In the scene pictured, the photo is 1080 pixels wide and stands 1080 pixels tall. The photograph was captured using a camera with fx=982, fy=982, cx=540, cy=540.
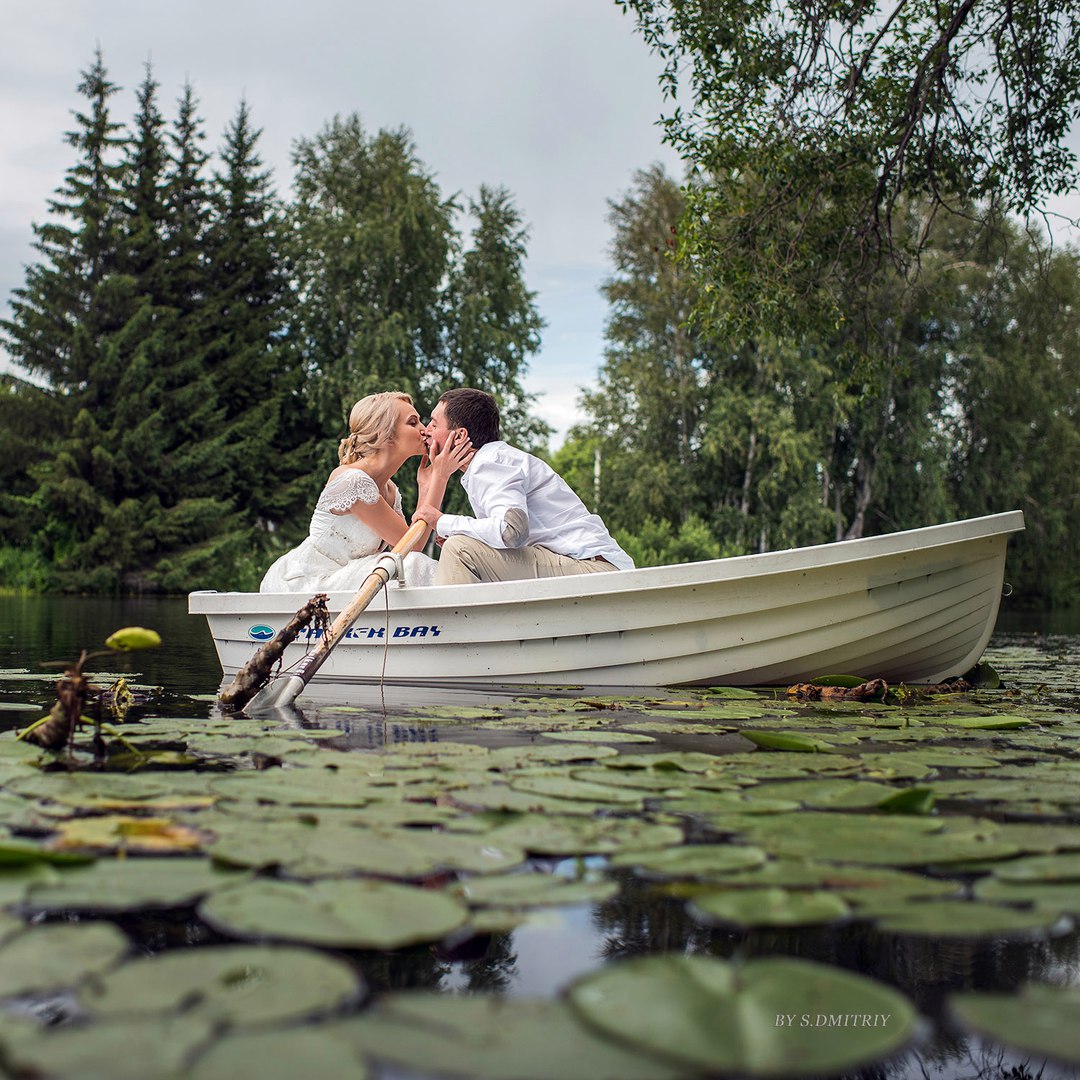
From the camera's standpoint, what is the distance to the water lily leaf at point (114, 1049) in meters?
0.76

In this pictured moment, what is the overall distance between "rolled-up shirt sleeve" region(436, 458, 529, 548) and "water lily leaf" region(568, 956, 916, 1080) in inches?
131

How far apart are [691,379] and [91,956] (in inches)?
890

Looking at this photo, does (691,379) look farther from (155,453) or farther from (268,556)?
(155,453)

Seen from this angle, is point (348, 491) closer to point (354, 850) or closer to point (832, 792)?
point (832, 792)

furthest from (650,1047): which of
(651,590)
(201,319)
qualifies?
(201,319)

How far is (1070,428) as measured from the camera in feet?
81.8

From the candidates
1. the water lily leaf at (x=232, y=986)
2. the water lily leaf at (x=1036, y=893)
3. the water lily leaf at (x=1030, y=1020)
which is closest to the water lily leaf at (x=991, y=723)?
the water lily leaf at (x=1036, y=893)

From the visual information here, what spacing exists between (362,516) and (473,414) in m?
0.79

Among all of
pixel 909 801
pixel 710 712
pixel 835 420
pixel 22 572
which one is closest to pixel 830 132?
pixel 710 712

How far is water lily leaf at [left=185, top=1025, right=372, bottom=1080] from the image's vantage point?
0.76 meters

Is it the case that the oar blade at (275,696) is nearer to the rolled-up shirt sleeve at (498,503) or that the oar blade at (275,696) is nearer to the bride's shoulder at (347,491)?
the rolled-up shirt sleeve at (498,503)

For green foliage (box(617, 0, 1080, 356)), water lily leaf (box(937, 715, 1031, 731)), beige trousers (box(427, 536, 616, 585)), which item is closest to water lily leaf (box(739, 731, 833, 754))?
water lily leaf (box(937, 715, 1031, 731))

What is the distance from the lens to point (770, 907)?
45.9 inches

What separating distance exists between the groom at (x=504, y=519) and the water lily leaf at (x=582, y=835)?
2703 mm
